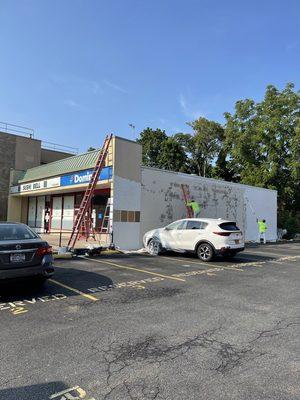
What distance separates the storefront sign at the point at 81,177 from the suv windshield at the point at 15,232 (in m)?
9.36

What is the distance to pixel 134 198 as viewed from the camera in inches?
739

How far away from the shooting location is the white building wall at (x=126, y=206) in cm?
1781

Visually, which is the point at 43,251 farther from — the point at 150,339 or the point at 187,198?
the point at 187,198

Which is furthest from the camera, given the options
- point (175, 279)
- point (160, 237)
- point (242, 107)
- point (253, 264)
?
point (242, 107)

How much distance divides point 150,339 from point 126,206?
13.2 metres

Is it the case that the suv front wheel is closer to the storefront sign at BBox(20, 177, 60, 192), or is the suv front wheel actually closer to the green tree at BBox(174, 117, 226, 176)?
the storefront sign at BBox(20, 177, 60, 192)

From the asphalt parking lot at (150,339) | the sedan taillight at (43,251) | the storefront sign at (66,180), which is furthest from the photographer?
the storefront sign at (66,180)

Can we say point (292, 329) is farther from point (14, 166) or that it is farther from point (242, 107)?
point (242, 107)

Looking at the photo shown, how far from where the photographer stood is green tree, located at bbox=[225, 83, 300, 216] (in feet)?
117

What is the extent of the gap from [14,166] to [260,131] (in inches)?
922

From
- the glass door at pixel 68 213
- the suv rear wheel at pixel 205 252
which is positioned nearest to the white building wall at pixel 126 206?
the suv rear wheel at pixel 205 252

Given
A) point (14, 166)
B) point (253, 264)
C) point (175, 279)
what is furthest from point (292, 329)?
point (14, 166)

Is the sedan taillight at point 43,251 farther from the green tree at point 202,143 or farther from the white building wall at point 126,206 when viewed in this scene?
the green tree at point 202,143

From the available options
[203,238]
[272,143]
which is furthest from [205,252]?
[272,143]
